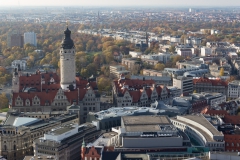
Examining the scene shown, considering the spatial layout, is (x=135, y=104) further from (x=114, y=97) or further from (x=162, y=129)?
(x=162, y=129)

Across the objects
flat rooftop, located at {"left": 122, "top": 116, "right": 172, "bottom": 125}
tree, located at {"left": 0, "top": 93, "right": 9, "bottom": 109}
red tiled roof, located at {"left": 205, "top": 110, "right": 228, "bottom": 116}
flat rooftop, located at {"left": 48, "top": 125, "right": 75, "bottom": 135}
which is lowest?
tree, located at {"left": 0, "top": 93, "right": 9, "bottom": 109}

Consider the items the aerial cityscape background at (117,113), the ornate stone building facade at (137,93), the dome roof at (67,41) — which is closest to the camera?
the aerial cityscape background at (117,113)

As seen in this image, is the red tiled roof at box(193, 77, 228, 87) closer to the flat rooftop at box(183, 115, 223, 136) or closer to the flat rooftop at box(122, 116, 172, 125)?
the flat rooftop at box(183, 115, 223, 136)

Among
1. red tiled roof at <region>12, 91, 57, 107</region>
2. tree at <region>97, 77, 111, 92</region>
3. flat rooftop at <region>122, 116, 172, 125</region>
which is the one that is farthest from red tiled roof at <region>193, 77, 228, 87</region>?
flat rooftop at <region>122, 116, 172, 125</region>

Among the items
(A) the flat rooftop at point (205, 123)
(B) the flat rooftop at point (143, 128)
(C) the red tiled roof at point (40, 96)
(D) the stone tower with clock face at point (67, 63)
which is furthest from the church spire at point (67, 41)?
(B) the flat rooftop at point (143, 128)

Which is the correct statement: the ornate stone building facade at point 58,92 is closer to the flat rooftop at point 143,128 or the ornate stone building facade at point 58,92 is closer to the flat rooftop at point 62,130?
the flat rooftop at point 62,130

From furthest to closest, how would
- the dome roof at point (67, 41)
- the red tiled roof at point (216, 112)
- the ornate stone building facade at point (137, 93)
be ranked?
the dome roof at point (67, 41) → the ornate stone building facade at point (137, 93) → the red tiled roof at point (216, 112)

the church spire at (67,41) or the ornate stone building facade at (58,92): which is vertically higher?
the church spire at (67,41)

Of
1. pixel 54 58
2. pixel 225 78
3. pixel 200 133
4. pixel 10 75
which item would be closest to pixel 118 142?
pixel 200 133
